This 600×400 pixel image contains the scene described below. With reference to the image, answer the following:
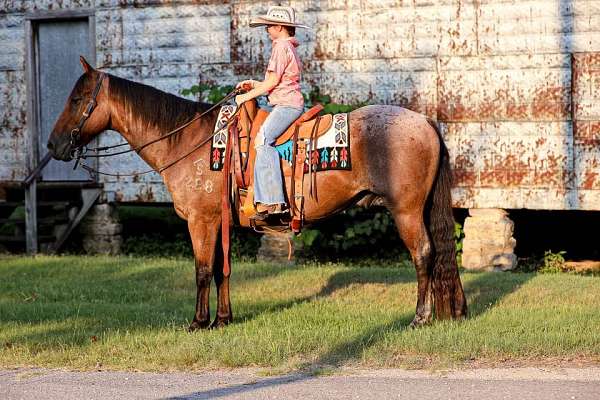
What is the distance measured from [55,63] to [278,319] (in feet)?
27.0

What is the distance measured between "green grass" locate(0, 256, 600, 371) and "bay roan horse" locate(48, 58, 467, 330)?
1.39ft

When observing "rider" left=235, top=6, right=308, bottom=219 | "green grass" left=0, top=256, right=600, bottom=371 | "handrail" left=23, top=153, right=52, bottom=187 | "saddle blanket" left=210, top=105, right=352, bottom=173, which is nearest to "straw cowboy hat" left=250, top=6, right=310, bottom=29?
"rider" left=235, top=6, right=308, bottom=219

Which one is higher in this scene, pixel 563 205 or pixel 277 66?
pixel 277 66

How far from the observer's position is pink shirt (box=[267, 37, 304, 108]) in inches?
360

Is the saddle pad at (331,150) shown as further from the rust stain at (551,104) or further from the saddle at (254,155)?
the rust stain at (551,104)

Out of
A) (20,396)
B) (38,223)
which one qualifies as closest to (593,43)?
(38,223)

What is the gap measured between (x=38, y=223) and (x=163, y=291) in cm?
466

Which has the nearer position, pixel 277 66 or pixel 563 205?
pixel 277 66

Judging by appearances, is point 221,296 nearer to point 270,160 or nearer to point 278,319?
point 278,319

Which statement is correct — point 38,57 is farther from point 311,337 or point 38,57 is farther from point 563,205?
point 311,337

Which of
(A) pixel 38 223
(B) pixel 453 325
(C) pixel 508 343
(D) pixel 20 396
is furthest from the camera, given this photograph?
(A) pixel 38 223

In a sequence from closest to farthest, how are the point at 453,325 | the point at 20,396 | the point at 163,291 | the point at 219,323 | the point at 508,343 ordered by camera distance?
the point at 20,396 → the point at 508,343 → the point at 453,325 → the point at 219,323 → the point at 163,291

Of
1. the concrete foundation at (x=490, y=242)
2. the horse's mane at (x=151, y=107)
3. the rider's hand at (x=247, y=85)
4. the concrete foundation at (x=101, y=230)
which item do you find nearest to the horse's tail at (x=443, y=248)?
the rider's hand at (x=247, y=85)

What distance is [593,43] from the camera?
529 inches
